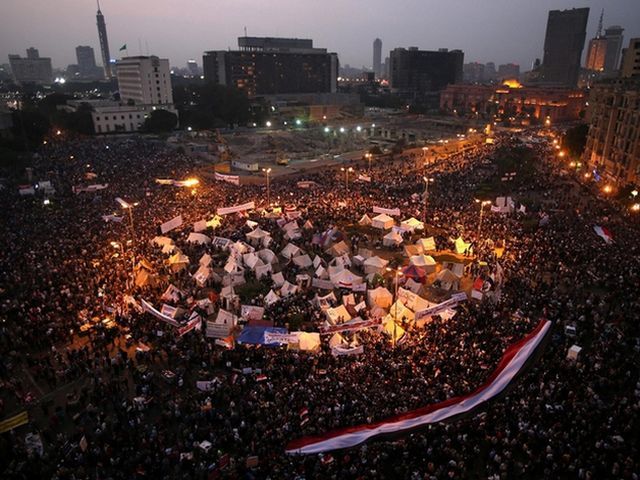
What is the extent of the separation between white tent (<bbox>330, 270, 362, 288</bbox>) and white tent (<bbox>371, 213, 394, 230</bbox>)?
8568 millimetres

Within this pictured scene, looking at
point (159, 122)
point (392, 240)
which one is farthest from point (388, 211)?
point (159, 122)

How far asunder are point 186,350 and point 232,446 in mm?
5450

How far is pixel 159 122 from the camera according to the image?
73062 mm

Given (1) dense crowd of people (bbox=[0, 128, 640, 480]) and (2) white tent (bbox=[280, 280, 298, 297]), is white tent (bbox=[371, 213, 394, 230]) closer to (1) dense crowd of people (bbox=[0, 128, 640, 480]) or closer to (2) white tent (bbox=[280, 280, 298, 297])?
(1) dense crowd of people (bbox=[0, 128, 640, 480])

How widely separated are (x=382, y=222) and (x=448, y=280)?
27.4 feet

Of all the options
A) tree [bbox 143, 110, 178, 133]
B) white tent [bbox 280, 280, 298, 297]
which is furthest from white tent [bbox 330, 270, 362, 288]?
tree [bbox 143, 110, 178, 133]

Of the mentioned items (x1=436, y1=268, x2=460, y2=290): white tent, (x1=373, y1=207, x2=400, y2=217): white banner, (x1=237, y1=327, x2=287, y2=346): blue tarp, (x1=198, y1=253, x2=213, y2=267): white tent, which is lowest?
(x1=436, y1=268, x2=460, y2=290): white tent

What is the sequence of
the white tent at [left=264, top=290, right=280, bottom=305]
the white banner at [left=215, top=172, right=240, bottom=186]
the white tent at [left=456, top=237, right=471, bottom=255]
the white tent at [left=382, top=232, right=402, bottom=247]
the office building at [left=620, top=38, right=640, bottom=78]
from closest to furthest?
the white tent at [left=264, top=290, right=280, bottom=305]
the white tent at [left=456, top=237, right=471, bottom=255]
the white tent at [left=382, top=232, right=402, bottom=247]
the white banner at [left=215, top=172, right=240, bottom=186]
the office building at [left=620, top=38, right=640, bottom=78]

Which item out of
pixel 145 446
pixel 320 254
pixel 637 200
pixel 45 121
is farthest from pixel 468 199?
pixel 45 121

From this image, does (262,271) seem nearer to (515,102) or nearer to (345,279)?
(345,279)

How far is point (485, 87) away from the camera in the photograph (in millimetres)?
127500

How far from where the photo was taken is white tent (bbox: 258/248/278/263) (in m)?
25.5

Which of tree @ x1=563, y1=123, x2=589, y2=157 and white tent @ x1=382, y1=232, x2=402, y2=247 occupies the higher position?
tree @ x1=563, y1=123, x2=589, y2=157

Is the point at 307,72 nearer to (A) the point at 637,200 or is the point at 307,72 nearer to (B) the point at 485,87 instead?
(B) the point at 485,87
